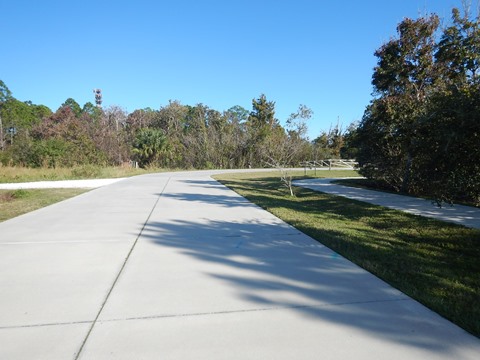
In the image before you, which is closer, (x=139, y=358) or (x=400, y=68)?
(x=139, y=358)

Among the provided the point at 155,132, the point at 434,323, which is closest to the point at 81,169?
the point at 155,132

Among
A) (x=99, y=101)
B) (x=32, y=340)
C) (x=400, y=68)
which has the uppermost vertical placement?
(x=99, y=101)

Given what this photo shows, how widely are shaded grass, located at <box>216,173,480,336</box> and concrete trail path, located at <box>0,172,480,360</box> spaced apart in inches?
9.5

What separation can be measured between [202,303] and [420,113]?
664 cm

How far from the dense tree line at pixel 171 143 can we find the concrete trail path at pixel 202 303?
66.8 ft

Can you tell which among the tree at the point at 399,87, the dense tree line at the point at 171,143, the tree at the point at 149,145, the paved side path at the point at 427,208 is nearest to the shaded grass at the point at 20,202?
the paved side path at the point at 427,208

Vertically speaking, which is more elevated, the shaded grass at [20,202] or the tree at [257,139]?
the tree at [257,139]

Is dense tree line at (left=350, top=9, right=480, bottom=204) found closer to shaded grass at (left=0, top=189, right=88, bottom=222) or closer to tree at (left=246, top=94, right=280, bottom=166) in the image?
shaded grass at (left=0, top=189, right=88, bottom=222)

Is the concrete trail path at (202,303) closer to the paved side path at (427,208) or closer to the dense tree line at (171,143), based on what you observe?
the paved side path at (427,208)

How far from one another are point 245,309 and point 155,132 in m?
33.4

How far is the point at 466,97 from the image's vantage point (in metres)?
4.90

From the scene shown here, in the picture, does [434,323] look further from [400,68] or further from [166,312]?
[400,68]

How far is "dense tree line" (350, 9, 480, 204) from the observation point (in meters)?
5.34

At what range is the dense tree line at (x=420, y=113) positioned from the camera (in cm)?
534
